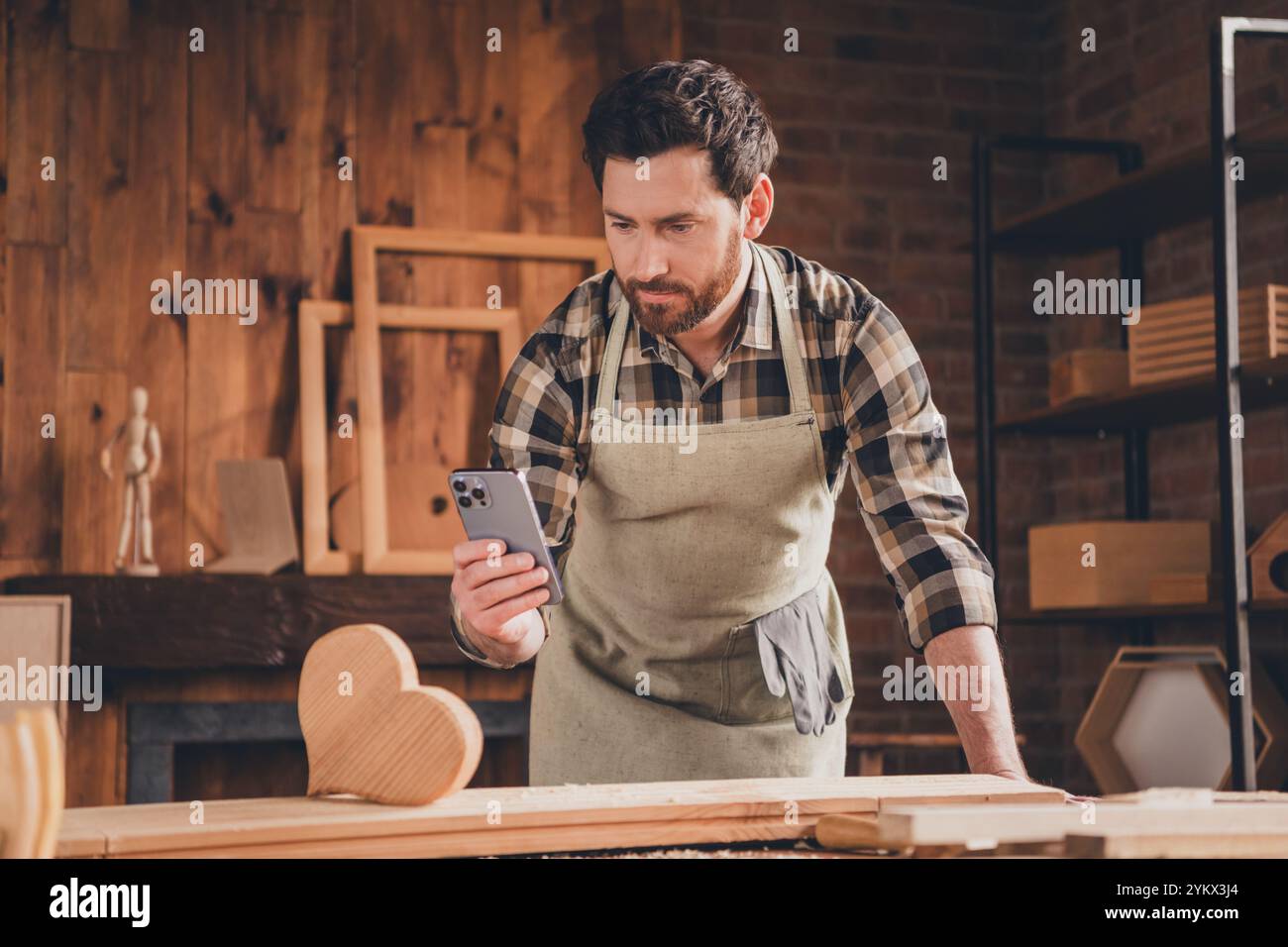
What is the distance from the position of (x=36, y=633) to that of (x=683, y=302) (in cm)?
198

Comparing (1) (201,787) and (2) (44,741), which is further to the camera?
(1) (201,787)

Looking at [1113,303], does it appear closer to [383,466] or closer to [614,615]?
[383,466]

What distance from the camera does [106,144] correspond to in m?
3.68

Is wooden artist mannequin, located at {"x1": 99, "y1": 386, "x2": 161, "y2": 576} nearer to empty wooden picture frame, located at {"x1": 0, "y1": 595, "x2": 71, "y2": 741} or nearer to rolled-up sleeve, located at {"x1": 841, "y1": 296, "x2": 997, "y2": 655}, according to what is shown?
empty wooden picture frame, located at {"x1": 0, "y1": 595, "x2": 71, "y2": 741}

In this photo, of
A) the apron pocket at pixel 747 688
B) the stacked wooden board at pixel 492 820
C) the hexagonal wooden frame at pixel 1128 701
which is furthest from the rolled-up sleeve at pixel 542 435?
the hexagonal wooden frame at pixel 1128 701

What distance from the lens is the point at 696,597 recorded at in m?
1.94

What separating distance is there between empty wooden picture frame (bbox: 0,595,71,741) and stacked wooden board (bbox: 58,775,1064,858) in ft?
7.53

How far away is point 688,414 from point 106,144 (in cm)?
231

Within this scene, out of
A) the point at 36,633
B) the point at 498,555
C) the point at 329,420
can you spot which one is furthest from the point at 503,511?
the point at 329,420

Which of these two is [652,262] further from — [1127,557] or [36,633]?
[1127,557]

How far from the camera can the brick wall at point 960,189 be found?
13.9 feet

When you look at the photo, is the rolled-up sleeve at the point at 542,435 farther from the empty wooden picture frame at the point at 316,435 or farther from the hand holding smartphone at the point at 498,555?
the empty wooden picture frame at the point at 316,435

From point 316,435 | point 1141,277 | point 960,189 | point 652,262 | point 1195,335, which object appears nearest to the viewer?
point 652,262
